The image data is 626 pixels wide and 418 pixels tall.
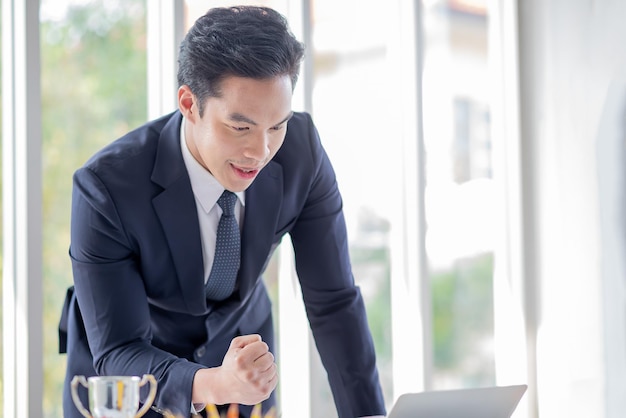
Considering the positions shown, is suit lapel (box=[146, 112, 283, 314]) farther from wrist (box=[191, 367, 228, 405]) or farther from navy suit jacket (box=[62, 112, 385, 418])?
wrist (box=[191, 367, 228, 405])

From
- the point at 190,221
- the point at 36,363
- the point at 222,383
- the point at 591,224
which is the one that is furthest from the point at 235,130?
the point at 591,224

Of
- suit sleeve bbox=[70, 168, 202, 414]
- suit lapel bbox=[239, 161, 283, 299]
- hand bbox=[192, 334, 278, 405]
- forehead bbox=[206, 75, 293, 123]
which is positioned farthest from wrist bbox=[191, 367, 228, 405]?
forehead bbox=[206, 75, 293, 123]

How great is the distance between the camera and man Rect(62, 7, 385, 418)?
1.79 metres

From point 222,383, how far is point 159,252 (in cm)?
43

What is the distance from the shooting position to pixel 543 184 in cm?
371

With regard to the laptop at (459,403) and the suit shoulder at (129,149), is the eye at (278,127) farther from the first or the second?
the laptop at (459,403)

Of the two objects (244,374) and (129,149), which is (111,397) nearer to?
(244,374)

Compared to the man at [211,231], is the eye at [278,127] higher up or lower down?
higher up

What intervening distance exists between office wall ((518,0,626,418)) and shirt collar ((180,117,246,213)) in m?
1.80

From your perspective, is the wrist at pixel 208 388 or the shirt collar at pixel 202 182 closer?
the wrist at pixel 208 388

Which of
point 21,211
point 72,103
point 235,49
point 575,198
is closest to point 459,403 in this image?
point 235,49

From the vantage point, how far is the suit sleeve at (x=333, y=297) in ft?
6.59

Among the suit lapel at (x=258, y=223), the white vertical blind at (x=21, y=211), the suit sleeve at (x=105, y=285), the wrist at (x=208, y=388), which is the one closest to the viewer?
the wrist at (x=208, y=388)

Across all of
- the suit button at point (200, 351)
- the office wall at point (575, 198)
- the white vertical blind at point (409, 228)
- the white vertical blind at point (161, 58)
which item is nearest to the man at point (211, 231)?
the suit button at point (200, 351)
